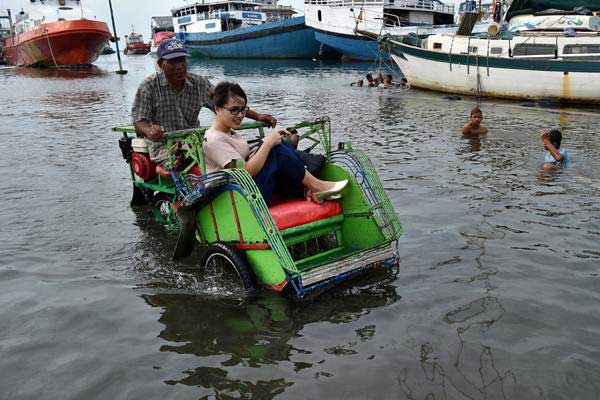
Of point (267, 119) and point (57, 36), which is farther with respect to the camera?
point (57, 36)

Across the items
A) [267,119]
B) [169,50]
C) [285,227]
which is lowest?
[285,227]

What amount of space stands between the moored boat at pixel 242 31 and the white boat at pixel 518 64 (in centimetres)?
2988

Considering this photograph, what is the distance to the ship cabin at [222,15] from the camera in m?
55.8

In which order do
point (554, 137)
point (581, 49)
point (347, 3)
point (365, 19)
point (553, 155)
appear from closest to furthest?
point (553, 155) < point (554, 137) < point (581, 49) < point (365, 19) < point (347, 3)

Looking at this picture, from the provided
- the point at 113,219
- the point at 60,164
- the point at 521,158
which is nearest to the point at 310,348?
the point at 113,219

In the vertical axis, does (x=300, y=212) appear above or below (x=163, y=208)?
above

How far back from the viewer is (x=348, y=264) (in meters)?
4.61

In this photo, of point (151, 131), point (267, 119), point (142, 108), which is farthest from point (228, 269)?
point (142, 108)

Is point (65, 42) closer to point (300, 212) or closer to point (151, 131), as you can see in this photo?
point (151, 131)

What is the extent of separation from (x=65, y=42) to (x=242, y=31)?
15622 mm

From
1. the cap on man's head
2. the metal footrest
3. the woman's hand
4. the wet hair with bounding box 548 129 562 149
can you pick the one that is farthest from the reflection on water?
the wet hair with bounding box 548 129 562 149

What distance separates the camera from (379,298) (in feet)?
15.6

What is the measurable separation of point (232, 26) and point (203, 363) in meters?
56.2

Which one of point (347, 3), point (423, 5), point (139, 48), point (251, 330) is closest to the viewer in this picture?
point (251, 330)
